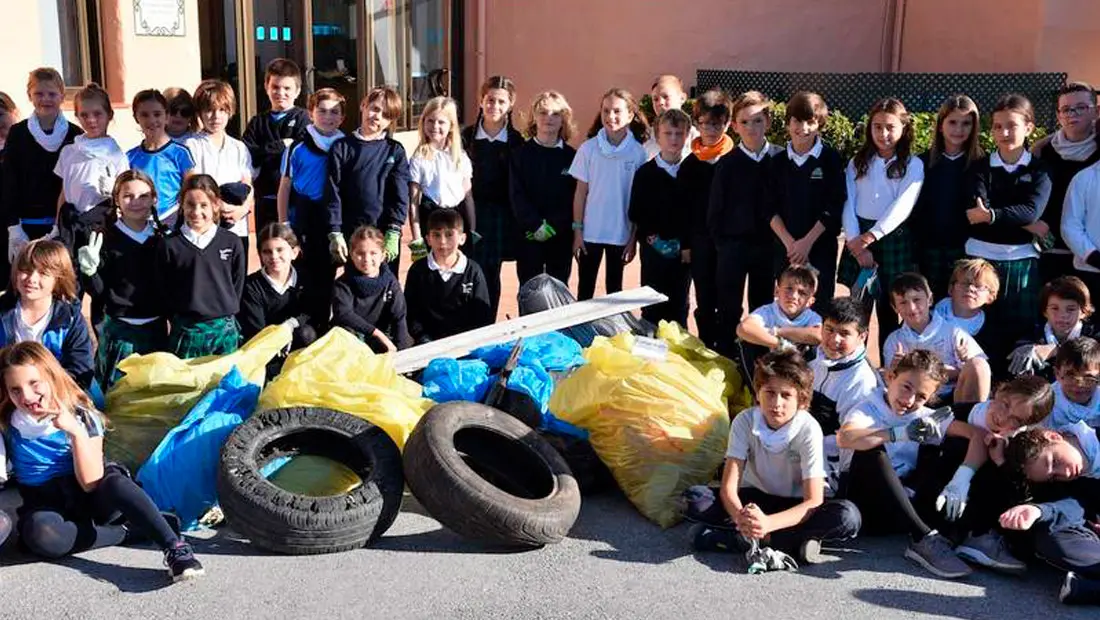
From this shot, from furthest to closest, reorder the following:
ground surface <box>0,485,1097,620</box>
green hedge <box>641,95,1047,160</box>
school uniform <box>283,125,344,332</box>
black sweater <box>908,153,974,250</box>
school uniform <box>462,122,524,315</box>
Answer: green hedge <box>641,95,1047,160</box>, school uniform <box>462,122,524,315</box>, school uniform <box>283,125,344,332</box>, black sweater <box>908,153,974,250</box>, ground surface <box>0,485,1097,620</box>

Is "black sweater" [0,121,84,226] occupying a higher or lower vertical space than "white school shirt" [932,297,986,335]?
higher

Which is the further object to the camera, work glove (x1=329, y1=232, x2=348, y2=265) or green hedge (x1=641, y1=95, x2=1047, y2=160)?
green hedge (x1=641, y1=95, x2=1047, y2=160)

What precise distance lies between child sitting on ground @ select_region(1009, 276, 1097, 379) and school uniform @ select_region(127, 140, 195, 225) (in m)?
4.40

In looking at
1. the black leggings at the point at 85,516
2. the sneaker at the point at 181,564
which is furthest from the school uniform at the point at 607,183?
the sneaker at the point at 181,564

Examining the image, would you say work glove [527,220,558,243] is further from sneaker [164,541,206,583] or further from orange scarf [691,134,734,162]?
sneaker [164,541,206,583]

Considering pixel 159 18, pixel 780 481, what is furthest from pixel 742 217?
pixel 159 18

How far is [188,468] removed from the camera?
4.96 meters

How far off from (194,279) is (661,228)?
2655 millimetres

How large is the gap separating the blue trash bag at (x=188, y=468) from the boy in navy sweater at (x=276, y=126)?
2.39 m

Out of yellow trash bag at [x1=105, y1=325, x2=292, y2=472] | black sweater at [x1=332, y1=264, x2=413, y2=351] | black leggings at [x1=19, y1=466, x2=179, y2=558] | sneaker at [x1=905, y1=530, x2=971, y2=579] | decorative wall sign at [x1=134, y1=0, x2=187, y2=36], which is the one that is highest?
decorative wall sign at [x1=134, y1=0, x2=187, y2=36]

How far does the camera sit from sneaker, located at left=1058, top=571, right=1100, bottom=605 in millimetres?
4371

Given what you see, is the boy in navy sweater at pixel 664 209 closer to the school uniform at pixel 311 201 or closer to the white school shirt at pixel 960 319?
the white school shirt at pixel 960 319

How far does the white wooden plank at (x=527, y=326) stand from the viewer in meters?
6.02

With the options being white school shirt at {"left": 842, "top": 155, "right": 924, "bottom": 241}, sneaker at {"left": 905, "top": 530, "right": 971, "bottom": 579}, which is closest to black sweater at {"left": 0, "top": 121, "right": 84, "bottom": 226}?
white school shirt at {"left": 842, "top": 155, "right": 924, "bottom": 241}
